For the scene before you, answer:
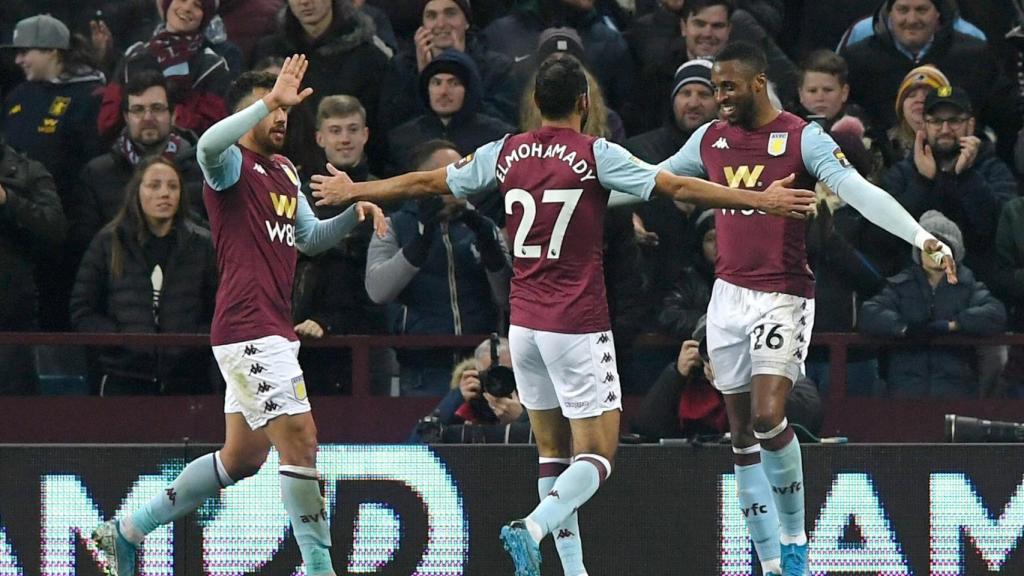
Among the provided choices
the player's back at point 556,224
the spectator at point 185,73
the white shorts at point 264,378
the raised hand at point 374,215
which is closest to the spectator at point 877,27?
the spectator at point 185,73

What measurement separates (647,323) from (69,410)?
→ 3.36 meters

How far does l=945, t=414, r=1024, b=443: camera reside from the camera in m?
11.1

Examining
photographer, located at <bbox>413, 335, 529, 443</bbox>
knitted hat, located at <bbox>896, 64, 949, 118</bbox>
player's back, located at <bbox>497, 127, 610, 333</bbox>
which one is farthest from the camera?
knitted hat, located at <bbox>896, 64, 949, 118</bbox>

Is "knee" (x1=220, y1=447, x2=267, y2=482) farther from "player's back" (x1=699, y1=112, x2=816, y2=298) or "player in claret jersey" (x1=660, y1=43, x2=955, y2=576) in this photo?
"player's back" (x1=699, y1=112, x2=816, y2=298)

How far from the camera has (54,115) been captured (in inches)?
524

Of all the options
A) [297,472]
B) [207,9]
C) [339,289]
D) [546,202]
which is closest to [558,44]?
[339,289]

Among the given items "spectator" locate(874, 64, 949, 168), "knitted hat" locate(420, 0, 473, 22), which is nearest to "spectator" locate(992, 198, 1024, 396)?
"spectator" locate(874, 64, 949, 168)

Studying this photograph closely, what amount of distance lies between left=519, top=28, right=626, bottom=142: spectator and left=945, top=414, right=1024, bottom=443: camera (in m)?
2.49

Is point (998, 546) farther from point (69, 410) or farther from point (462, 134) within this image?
point (69, 410)

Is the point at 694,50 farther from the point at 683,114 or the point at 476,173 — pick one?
the point at 476,173

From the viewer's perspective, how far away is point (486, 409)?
1135 centimetres

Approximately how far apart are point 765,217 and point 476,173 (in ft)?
4.91

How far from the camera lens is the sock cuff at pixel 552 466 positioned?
997cm

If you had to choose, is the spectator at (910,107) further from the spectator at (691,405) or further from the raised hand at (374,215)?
the raised hand at (374,215)
